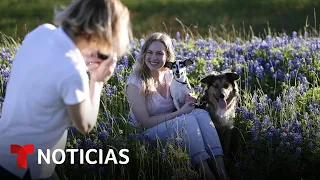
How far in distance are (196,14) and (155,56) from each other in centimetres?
1427

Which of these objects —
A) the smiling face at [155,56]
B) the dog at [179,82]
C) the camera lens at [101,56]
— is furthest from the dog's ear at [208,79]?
the camera lens at [101,56]

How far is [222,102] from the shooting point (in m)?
6.10

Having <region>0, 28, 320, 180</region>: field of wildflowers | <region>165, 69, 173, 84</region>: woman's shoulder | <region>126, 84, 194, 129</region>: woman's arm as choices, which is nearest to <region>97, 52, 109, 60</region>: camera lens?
<region>0, 28, 320, 180</region>: field of wildflowers

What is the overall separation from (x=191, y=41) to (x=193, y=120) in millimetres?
3456

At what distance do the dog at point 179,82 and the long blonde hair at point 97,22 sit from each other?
1.98 metres

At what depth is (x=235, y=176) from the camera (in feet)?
19.3

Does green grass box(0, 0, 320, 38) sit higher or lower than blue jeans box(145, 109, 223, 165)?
higher

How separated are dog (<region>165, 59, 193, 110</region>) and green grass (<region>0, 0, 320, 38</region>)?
11339mm

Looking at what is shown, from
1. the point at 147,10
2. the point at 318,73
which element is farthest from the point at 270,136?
the point at 147,10

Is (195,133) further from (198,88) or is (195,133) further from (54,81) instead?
(54,81)

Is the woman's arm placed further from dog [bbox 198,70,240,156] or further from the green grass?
the green grass

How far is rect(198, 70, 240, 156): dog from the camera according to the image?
6.13 meters

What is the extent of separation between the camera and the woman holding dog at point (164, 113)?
19.4 feet

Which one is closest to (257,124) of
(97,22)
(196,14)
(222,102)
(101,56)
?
(222,102)
